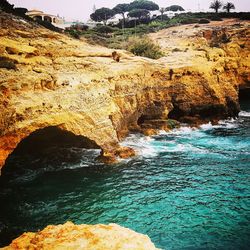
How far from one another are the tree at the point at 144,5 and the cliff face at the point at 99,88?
155 ft

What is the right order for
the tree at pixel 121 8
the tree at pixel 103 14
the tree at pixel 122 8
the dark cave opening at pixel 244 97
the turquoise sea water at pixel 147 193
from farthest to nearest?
the tree at pixel 122 8
the tree at pixel 121 8
the tree at pixel 103 14
the dark cave opening at pixel 244 97
the turquoise sea water at pixel 147 193

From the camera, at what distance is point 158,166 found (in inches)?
738

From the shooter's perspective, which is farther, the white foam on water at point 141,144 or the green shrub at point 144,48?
the green shrub at point 144,48

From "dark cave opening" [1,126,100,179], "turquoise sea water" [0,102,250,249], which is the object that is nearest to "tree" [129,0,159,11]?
"turquoise sea water" [0,102,250,249]

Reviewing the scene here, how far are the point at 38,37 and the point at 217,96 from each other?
17.7m

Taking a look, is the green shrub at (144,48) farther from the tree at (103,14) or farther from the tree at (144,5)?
the tree at (144,5)

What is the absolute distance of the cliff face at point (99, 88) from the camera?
50.2 ft

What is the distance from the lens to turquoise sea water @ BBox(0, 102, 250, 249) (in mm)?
12172

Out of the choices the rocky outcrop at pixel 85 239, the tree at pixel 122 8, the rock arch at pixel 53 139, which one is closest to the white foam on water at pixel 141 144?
the rock arch at pixel 53 139

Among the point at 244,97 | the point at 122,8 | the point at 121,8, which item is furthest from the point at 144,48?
the point at 122,8

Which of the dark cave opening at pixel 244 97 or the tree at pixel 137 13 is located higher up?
the tree at pixel 137 13

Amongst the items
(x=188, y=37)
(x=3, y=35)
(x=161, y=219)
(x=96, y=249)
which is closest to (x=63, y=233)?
(x=96, y=249)

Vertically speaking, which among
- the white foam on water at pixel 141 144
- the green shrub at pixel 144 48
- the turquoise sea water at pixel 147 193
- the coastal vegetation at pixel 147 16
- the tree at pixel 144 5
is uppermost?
the tree at pixel 144 5

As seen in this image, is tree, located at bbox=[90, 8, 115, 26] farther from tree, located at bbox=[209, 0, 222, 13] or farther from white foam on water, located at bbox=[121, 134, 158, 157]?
white foam on water, located at bbox=[121, 134, 158, 157]
